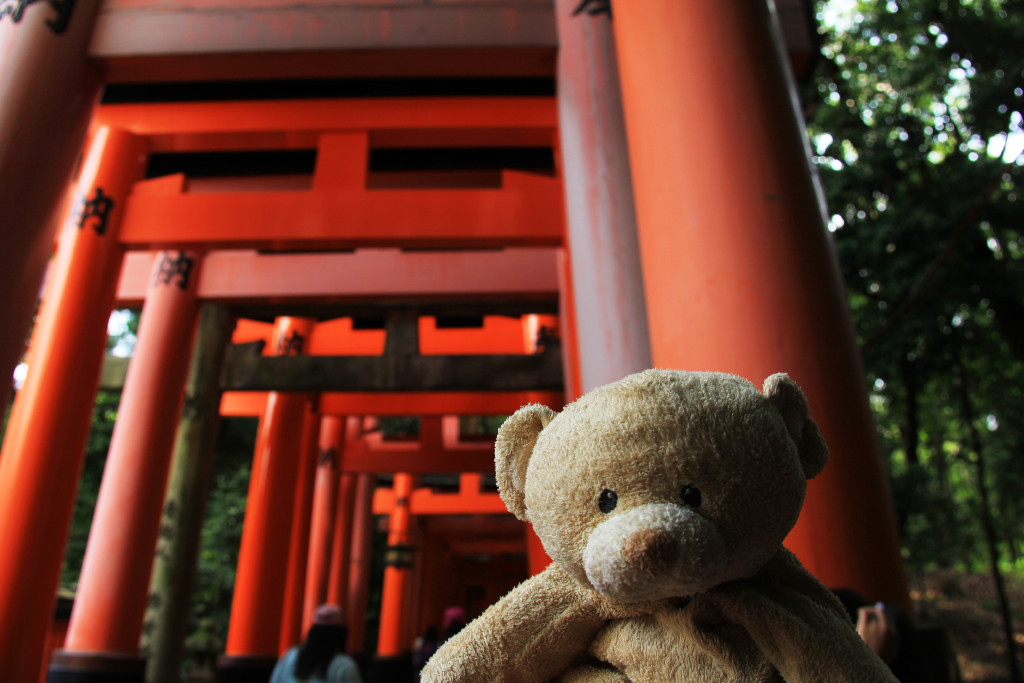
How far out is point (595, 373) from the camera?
9.73 feet

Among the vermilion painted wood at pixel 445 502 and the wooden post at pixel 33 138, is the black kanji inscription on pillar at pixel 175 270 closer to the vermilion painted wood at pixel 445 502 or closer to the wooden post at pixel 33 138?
the wooden post at pixel 33 138

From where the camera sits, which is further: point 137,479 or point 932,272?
point 932,272

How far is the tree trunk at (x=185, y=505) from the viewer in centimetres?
573

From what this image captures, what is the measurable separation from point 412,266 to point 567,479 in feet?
17.4

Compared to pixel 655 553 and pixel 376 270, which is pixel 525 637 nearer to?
pixel 655 553

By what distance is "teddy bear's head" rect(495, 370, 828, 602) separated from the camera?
681mm

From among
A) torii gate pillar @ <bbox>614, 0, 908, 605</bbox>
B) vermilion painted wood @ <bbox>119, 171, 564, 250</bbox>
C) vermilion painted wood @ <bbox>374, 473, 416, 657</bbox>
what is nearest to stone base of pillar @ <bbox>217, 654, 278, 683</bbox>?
vermilion painted wood @ <bbox>119, 171, 564, 250</bbox>

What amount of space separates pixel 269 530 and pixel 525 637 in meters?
6.99

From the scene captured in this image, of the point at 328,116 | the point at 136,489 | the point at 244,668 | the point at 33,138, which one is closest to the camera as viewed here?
the point at 33,138

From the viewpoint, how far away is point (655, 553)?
0.65 metres

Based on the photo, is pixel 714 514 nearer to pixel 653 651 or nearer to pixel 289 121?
pixel 653 651

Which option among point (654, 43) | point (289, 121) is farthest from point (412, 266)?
point (654, 43)

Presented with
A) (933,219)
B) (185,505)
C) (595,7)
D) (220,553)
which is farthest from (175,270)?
(933,219)

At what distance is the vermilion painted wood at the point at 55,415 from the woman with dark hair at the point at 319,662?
1.66 meters
